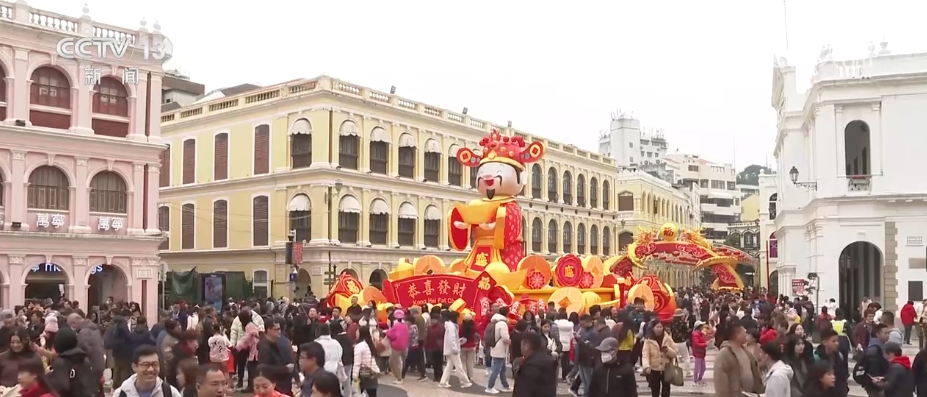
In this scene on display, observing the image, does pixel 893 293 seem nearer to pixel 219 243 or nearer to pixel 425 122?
pixel 425 122

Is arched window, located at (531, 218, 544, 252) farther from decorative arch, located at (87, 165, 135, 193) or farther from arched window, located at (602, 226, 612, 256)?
decorative arch, located at (87, 165, 135, 193)

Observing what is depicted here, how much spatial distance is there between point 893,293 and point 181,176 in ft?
103

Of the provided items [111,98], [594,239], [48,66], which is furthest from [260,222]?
[594,239]

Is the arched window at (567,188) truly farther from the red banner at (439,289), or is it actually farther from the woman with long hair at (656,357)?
the woman with long hair at (656,357)

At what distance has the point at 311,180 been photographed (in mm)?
39375

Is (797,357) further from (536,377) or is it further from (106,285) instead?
(106,285)

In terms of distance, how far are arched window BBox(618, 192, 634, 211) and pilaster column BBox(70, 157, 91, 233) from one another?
42.8 metres

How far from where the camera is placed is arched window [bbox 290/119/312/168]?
39531mm

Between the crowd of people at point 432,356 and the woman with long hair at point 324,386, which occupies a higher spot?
the woman with long hair at point 324,386

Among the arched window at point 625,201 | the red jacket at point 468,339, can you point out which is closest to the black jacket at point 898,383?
the red jacket at point 468,339

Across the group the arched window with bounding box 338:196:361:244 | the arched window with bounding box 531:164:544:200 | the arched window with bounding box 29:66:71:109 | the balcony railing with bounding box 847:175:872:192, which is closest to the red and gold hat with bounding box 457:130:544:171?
the balcony railing with bounding box 847:175:872:192

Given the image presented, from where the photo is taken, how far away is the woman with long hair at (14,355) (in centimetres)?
861

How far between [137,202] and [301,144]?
9.98 metres

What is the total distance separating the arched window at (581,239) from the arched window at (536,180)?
541cm
